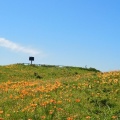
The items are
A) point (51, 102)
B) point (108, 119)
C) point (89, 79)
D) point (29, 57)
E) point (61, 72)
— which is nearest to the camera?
point (108, 119)

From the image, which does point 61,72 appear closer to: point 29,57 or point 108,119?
point 29,57

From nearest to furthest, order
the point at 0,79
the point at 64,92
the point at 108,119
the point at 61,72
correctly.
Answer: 1. the point at 108,119
2. the point at 64,92
3. the point at 0,79
4. the point at 61,72

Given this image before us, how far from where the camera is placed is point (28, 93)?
2156cm

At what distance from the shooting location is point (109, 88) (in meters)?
21.5

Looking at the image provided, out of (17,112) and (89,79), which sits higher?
(89,79)

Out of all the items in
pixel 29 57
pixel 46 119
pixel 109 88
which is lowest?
pixel 46 119

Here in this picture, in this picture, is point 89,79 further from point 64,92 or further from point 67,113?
point 67,113

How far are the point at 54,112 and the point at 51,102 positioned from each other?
1.63 m

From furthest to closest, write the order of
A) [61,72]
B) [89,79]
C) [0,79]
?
[61,72] < [0,79] < [89,79]

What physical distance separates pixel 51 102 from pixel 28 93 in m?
3.82

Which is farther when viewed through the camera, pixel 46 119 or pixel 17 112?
pixel 17 112

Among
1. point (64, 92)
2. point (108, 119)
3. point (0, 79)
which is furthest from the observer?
point (0, 79)

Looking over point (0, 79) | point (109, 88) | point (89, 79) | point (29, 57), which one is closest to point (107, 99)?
point (109, 88)

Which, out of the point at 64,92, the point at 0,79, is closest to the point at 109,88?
the point at 64,92
